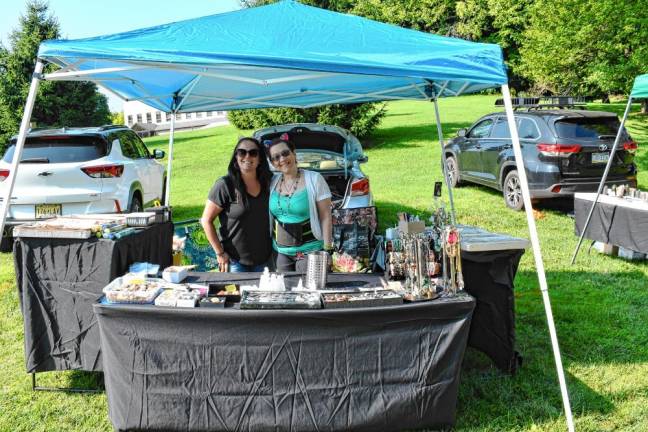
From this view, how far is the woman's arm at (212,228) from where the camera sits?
13.0ft

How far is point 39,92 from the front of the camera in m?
22.7

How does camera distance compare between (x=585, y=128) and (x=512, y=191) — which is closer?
(x=585, y=128)

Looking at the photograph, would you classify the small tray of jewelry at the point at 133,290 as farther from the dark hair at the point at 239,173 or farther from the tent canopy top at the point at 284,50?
the tent canopy top at the point at 284,50

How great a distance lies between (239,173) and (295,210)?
1.69ft

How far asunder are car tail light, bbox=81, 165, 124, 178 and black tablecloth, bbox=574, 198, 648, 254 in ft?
19.0

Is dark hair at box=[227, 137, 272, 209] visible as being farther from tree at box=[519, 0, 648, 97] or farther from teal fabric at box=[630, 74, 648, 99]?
tree at box=[519, 0, 648, 97]

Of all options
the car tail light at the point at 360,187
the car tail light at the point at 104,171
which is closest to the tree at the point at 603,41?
the car tail light at the point at 360,187

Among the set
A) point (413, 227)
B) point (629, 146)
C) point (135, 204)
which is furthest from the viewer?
point (629, 146)

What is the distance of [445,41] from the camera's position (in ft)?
11.7

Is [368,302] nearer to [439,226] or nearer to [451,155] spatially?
[439,226]

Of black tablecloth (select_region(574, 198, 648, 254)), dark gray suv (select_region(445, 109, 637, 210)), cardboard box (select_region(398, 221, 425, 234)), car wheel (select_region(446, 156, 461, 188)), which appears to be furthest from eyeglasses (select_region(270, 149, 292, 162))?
car wheel (select_region(446, 156, 461, 188))

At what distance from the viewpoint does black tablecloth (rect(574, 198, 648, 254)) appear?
5.77 m

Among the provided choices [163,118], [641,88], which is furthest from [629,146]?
[163,118]

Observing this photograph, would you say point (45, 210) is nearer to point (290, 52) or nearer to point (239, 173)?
point (239, 173)
